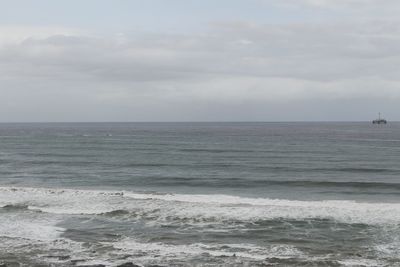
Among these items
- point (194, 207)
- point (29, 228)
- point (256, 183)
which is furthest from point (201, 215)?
point (256, 183)

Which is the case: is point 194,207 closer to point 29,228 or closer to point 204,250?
point 204,250

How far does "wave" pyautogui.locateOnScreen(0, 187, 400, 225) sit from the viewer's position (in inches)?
1003

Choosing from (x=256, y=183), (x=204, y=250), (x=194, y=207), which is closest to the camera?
(x=204, y=250)

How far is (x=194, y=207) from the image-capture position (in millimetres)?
28266

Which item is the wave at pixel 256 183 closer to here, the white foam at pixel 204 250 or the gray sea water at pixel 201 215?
the gray sea water at pixel 201 215

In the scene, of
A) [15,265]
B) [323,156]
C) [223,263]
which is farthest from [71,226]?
[323,156]

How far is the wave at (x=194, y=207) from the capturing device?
25.5 meters

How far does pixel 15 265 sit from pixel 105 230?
253 inches

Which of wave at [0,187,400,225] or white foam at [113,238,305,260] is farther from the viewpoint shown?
wave at [0,187,400,225]

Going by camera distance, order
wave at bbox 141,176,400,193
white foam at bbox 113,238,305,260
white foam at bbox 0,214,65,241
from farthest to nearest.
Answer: wave at bbox 141,176,400,193 < white foam at bbox 0,214,65,241 < white foam at bbox 113,238,305,260

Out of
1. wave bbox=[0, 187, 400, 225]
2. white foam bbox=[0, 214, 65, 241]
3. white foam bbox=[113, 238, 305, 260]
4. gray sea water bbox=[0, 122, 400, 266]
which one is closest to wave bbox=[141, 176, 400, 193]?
gray sea water bbox=[0, 122, 400, 266]

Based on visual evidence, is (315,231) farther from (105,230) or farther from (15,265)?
(15,265)

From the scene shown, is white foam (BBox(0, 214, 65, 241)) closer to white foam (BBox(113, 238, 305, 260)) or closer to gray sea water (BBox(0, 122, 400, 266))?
gray sea water (BBox(0, 122, 400, 266))

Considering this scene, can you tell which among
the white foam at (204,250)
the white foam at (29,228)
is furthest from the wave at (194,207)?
the white foam at (204,250)
